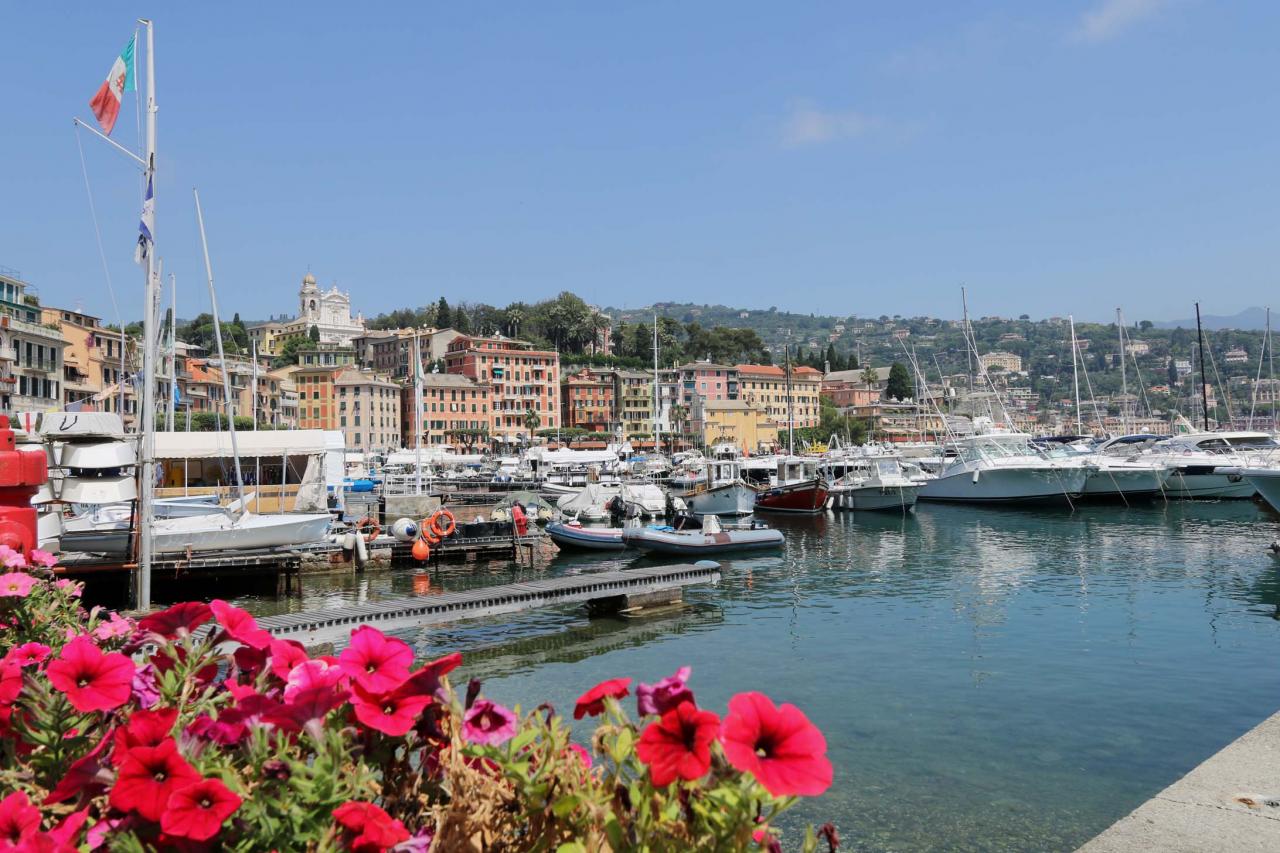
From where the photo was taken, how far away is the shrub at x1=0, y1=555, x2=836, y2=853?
2275 millimetres

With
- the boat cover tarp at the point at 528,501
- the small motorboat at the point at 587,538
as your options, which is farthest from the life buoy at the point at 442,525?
the boat cover tarp at the point at 528,501

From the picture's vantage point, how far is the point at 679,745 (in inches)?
94.2

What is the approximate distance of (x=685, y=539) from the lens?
103ft

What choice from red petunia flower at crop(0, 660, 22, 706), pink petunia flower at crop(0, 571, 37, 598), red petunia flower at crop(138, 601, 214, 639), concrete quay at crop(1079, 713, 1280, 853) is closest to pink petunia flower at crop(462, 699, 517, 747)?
red petunia flower at crop(138, 601, 214, 639)

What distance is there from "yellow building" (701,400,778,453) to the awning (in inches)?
3384

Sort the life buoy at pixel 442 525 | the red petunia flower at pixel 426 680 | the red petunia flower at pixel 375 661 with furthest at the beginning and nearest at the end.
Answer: the life buoy at pixel 442 525
the red petunia flower at pixel 426 680
the red petunia flower at pixel 375 661

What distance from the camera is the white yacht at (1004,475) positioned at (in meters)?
51.1

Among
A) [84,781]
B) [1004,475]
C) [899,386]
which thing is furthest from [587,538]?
[899,386]

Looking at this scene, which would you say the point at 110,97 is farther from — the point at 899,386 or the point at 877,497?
the point at 899,386

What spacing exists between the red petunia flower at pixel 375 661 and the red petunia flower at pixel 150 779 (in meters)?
0.47

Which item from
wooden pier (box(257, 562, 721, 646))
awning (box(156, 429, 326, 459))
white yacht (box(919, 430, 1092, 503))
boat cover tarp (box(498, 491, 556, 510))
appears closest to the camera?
wooden pier (box(257, 562, 721, 646))

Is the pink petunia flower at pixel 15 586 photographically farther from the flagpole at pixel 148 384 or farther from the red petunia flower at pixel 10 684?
the flagpole at pixel 148 384

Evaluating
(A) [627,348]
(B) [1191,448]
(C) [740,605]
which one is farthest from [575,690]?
(A) [627,348]

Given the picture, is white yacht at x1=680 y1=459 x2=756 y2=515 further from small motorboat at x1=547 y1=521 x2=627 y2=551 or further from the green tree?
the green tree
